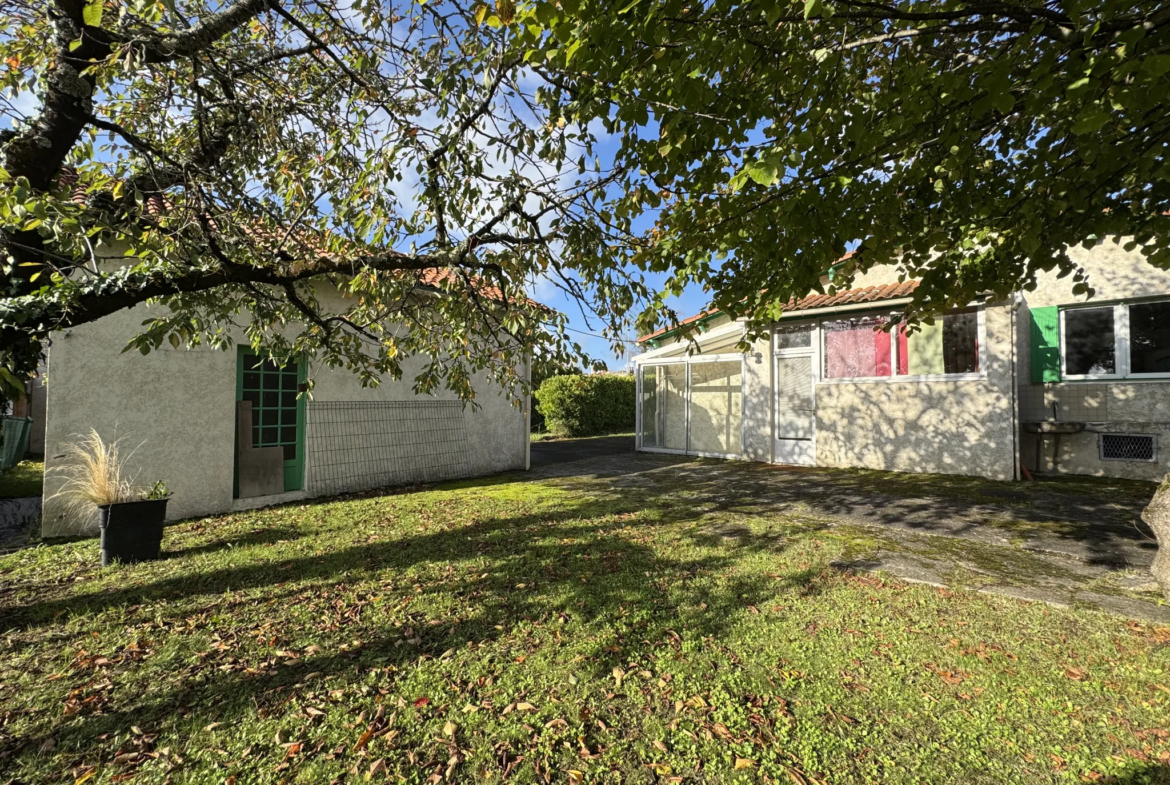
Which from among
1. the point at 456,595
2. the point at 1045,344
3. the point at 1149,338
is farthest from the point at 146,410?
the point at 1149,338

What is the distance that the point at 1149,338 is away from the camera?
332 inches

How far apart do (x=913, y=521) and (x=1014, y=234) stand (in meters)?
3.34

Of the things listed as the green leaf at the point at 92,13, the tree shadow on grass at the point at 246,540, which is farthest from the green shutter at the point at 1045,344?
the green leaf at the point at 92,13

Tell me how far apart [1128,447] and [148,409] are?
1522 centimetres

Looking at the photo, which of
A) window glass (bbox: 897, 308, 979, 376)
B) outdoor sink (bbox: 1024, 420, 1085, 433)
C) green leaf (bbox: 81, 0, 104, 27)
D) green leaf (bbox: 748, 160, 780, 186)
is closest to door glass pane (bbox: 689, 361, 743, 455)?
window glass (bbox: 897, 308, 979, 376)

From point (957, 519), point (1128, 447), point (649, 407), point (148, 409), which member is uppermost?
point (649, 407)

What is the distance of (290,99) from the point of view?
4938 millimetres

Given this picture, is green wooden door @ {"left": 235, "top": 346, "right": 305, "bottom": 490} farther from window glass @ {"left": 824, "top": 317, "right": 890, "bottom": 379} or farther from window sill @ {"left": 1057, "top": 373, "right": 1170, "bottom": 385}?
window sill @ {"left": 1057, "top": 373, "right": 1170, "bottom": 385}

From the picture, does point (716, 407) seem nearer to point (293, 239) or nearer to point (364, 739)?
point (293, 239)

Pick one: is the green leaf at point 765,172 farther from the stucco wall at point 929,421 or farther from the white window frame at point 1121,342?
the white window frame at point 1121,342

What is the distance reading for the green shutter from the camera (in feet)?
30.0

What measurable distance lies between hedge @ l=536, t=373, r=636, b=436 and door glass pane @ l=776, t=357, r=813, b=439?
8230 millimetres

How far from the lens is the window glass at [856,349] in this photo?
9945mm

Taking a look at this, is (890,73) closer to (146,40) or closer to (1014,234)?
(1014,234)
